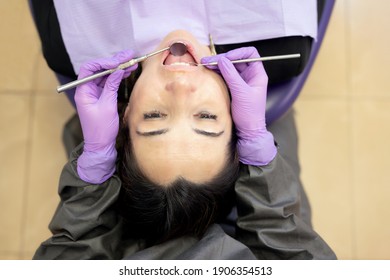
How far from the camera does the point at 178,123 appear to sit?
0.85m

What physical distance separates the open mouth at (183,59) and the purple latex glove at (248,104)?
0.09ft

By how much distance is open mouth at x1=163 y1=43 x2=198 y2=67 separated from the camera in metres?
0.88

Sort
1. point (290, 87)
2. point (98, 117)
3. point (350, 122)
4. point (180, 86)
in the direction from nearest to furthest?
point (180, 86)
point (98, 117)
point (290, 87)
point (350, 122)

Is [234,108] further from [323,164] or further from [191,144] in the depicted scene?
[323,164]

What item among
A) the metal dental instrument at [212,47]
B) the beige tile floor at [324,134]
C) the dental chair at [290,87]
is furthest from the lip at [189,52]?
the beige tile floor at [324,134]

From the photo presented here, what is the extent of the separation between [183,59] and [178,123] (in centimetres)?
15

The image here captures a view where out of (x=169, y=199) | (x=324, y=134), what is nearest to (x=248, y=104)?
(x=169, y=199)

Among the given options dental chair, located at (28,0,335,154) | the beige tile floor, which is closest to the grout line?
the beige tile floor

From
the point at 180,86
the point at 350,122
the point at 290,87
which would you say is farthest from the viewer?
the point at 350,122

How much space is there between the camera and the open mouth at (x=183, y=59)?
2.90 feet

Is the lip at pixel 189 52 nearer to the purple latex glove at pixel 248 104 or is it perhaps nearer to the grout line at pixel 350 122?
the purple latex glove at pixel 248 104

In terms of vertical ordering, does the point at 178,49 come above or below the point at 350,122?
above

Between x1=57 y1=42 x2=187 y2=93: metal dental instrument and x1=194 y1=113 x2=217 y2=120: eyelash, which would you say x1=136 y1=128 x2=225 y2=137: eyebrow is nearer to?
x1=194 y1=113 x2=217 y2=120: eyelash

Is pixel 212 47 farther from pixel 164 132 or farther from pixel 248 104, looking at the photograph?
pixel 164 132
